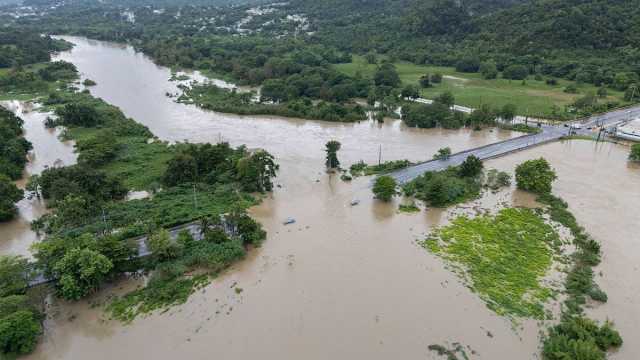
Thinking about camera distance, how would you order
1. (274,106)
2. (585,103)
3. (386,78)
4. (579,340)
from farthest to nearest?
1. (386,78)
2. (585,103)
3. (274,106)
4. (579,340)

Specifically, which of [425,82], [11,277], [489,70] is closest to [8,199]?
[11,277]

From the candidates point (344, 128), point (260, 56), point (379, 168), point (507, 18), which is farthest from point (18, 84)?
point (507, 18)

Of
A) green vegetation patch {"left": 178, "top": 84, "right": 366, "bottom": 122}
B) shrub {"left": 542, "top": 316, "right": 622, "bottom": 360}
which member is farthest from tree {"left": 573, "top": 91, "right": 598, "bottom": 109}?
shrub {"left": 542, "top": 316, "right": 622, "bottom": 360}

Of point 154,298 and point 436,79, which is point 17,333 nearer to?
point 154,298

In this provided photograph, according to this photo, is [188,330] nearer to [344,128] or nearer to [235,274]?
[235,274]

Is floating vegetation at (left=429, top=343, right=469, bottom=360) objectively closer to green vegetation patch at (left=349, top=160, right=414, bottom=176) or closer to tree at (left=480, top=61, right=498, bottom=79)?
green vegetation patch at (left=349, top=160, right=414, bottom=176)

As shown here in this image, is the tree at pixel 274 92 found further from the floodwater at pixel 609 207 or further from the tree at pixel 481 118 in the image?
the floodwater at pixel 609 207

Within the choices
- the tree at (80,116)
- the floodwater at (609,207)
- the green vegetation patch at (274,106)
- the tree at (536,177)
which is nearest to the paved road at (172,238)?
the floodwater at (609,207)
